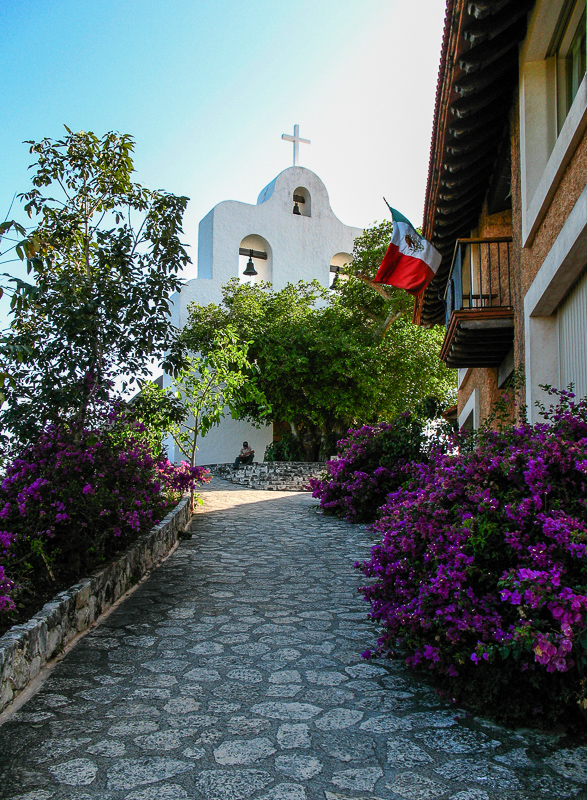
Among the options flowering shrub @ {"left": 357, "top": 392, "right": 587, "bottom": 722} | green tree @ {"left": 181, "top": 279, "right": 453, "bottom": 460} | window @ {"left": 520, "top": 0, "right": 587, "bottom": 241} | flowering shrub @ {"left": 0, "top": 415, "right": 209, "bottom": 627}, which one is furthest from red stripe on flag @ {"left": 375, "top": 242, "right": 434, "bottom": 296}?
green tree @ {"left": 181, "top": 279, "right": 453, "bottom": 460}

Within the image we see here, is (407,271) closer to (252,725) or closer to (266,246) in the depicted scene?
(252,725)

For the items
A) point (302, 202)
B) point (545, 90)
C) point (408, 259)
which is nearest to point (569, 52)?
point (545, 90)

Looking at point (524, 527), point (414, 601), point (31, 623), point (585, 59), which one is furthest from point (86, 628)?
point (585, 59)

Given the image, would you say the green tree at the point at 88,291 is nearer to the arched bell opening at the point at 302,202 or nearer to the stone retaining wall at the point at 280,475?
the stone retaining wall at the point at 280,475

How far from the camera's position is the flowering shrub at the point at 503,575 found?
3125mm

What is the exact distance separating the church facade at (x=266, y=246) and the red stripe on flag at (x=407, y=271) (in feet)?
45.4

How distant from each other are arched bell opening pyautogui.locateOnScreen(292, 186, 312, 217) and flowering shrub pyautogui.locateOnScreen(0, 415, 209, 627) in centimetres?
2146

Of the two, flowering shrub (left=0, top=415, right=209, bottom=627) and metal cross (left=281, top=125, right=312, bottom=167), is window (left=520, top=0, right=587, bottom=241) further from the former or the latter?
metal cross (left=281, top=125, right=312, bottom=167)

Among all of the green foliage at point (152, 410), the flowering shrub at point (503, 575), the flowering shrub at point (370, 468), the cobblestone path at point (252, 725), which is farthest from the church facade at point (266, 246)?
the flowering shrub at point (503, 575)

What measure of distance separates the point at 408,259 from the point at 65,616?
24.1ft

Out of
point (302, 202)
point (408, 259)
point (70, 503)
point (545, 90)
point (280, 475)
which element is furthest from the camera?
point (302, 202)

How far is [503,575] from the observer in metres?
3.45

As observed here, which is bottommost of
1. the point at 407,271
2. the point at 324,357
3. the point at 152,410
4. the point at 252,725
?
the point at 252,725

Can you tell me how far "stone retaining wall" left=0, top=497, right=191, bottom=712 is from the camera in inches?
146
